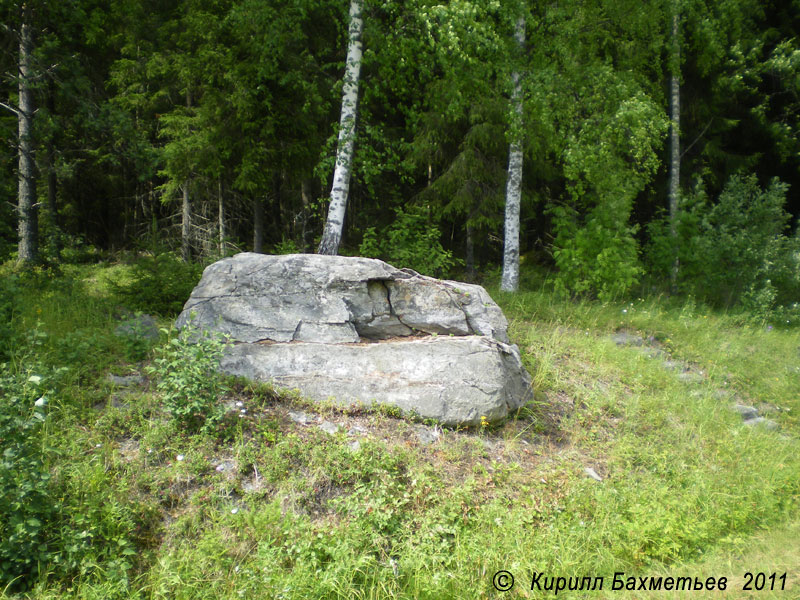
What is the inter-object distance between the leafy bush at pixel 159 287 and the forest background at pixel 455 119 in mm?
422

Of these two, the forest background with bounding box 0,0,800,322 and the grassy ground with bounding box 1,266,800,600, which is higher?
the forest background with bounding box 0,0,800,322

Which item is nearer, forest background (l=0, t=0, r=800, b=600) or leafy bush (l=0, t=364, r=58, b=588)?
leafy bush (l=0, t=364, r=58, b=588)

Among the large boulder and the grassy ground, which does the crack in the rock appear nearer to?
the large boulder

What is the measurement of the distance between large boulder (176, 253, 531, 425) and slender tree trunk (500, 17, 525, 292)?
12.9ft

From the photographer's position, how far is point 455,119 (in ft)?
27.5

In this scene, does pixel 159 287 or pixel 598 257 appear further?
pixel 598 257

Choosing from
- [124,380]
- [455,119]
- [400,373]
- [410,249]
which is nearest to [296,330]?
[400,373]

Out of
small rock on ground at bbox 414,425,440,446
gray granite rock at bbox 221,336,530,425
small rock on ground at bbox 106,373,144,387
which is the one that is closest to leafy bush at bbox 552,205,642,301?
gray granite rock at bbox 221,336,530,425

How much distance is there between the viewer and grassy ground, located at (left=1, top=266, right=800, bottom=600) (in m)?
2.99

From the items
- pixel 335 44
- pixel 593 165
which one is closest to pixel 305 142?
pixel 335 44

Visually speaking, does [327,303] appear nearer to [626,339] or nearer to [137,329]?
[137,329]

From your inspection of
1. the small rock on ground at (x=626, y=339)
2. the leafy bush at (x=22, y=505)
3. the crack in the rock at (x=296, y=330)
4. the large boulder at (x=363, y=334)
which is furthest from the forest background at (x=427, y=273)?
the crack in the rock at (x=296, y=330)

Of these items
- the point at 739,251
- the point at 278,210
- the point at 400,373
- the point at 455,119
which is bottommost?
the point at 400,373
